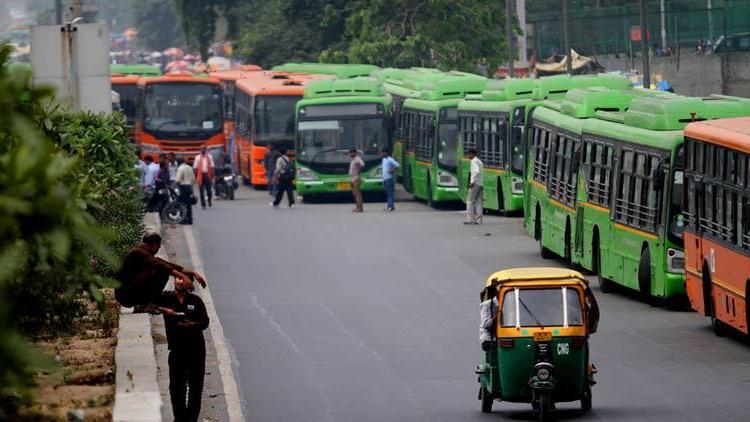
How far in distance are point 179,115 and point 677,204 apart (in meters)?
36.1

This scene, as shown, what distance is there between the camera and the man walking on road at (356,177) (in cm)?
4375

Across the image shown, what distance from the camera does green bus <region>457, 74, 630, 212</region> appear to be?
3937cm

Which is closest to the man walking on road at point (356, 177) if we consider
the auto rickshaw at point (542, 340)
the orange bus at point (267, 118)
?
the orange bus at point (267, 118)

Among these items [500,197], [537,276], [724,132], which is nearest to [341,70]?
[500,197]

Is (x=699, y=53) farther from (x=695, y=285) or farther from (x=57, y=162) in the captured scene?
(x=57, y=162)

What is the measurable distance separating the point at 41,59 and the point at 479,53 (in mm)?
44999

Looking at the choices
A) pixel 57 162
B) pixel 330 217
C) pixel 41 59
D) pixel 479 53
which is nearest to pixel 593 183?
pixel 41 59

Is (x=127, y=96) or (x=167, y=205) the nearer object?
(x=167, y=205)

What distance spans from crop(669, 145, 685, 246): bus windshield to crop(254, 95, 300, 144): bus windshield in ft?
97.7

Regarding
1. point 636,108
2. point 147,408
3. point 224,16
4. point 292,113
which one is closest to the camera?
point 147,408

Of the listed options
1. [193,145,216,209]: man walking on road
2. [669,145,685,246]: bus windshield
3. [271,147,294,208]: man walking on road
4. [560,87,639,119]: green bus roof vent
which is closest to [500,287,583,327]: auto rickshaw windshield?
[669,145,685,246]: bus windshield

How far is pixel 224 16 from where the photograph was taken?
95.0 m

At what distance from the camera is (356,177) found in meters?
44.1

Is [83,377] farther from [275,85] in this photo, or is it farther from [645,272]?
[275,85]
